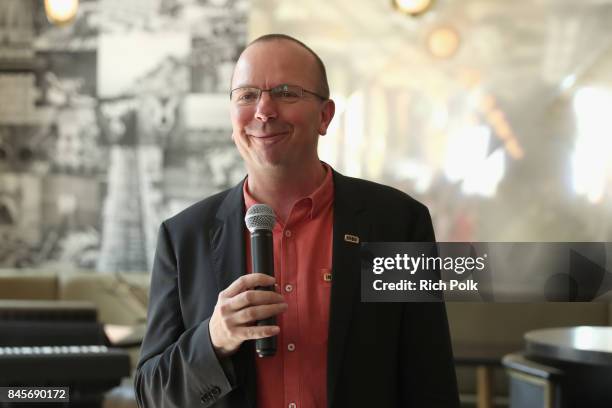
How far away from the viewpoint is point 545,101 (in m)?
4.25

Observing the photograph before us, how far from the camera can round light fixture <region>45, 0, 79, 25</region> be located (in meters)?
4.27

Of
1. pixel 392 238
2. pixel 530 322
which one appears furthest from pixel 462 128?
pixel 392 238

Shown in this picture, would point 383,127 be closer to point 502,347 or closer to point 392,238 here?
point 502,347

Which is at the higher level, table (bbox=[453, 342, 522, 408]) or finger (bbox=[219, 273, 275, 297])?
finger (bbox=[219, 273, 275, 297])

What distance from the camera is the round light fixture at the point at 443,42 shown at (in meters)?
4.35

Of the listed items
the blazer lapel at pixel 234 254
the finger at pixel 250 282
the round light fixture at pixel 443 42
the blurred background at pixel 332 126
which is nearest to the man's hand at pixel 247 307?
the finger at pixel 250 282

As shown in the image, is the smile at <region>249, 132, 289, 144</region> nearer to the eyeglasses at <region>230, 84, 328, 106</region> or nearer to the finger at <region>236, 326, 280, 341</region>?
the eyeglasses at <region>230, 84, 328, 106</region>

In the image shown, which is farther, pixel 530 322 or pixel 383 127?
pixel 383 127

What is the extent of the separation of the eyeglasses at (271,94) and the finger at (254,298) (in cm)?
33

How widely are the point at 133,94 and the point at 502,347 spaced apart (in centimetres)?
230

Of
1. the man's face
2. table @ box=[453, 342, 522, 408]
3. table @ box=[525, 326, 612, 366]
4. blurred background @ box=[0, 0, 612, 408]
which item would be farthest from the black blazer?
blurred background @ box=[0, 0, 612, 408]

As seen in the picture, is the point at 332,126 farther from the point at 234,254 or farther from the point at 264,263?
the point at 264,263

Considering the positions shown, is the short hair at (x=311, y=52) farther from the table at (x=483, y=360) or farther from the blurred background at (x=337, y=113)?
the blurred background at (x=337, y=113)

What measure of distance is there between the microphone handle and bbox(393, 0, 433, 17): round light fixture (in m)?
3.08
